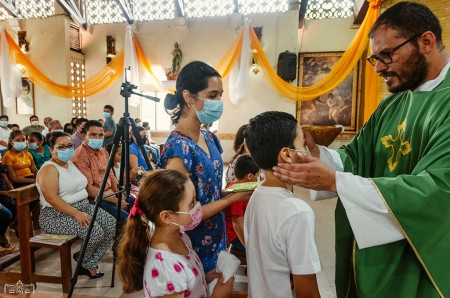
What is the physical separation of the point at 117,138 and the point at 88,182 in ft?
3.74

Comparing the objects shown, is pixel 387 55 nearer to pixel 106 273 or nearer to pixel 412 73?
pixel 412 73

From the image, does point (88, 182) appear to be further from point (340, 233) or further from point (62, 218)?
point (340, 233)

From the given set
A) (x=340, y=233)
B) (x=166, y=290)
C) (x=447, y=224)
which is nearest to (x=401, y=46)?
(x=447, y=224)

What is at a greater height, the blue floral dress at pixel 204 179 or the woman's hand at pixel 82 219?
the blue floral dress at pixel 204 179

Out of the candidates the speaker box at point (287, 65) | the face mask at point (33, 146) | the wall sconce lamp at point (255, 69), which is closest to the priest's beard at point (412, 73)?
the face mask at point (33, 146)

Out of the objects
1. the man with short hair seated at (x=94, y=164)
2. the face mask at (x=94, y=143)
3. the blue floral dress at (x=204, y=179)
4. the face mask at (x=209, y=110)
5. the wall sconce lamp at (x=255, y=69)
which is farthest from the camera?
the wall sconce lamp at (x=255, y=69)

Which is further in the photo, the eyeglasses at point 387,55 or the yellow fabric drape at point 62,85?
the yellow fabric drape at point 62,85

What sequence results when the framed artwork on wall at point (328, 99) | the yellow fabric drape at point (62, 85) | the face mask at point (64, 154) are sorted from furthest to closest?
the framed artwork on wall at point (328, 99) < the yellow fabric drape at point (62, 85) < the face mask at point (64, 154)

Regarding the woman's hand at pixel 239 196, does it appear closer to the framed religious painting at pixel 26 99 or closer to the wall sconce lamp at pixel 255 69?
the wall sconce lamp at pixel 255 69

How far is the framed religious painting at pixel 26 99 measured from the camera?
9.14 metres

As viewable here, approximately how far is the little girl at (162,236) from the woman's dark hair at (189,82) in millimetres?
334

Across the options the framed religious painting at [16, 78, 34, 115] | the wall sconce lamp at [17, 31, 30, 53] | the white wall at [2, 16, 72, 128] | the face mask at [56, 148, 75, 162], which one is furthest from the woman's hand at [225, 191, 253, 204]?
the wall sconce lamp at [17, 31, 30, 53]

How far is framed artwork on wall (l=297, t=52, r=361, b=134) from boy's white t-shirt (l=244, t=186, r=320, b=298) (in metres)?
7.69

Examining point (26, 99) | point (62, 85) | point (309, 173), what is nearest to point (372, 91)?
point (309, 173)
